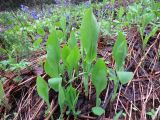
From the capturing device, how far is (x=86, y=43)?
4.56 feet

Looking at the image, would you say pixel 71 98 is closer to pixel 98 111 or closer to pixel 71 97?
pixel 71 97

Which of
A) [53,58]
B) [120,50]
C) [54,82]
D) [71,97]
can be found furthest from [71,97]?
[120,50]

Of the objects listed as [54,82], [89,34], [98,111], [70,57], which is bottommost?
[98,111]

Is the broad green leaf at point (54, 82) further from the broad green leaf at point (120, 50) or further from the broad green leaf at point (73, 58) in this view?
the broad green leaf at point (120, 50)

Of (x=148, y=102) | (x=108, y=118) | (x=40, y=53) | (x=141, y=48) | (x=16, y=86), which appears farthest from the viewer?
(x=40, y=53)

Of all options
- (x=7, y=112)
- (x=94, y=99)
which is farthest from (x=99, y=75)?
(x=7, y=112)

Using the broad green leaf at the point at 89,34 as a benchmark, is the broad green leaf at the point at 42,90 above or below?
below

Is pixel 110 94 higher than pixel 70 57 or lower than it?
lower

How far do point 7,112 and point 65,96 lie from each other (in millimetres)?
379

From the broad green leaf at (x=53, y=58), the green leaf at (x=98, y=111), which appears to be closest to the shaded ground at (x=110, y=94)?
the green leaf at (x=98, y=111)

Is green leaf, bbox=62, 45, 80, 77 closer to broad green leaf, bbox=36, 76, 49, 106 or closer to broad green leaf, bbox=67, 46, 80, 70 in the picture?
broad green leaf, bbox=67, 46, 80, 70

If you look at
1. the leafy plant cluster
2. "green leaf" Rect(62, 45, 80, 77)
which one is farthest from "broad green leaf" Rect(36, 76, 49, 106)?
"green leaf" Rect(62, 45, 80, 77)

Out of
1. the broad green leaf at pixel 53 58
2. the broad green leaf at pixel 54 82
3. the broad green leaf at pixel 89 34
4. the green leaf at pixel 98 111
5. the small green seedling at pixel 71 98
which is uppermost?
the broad green leaf at pixel 89 34

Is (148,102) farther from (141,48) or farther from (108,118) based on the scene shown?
(141,48)
